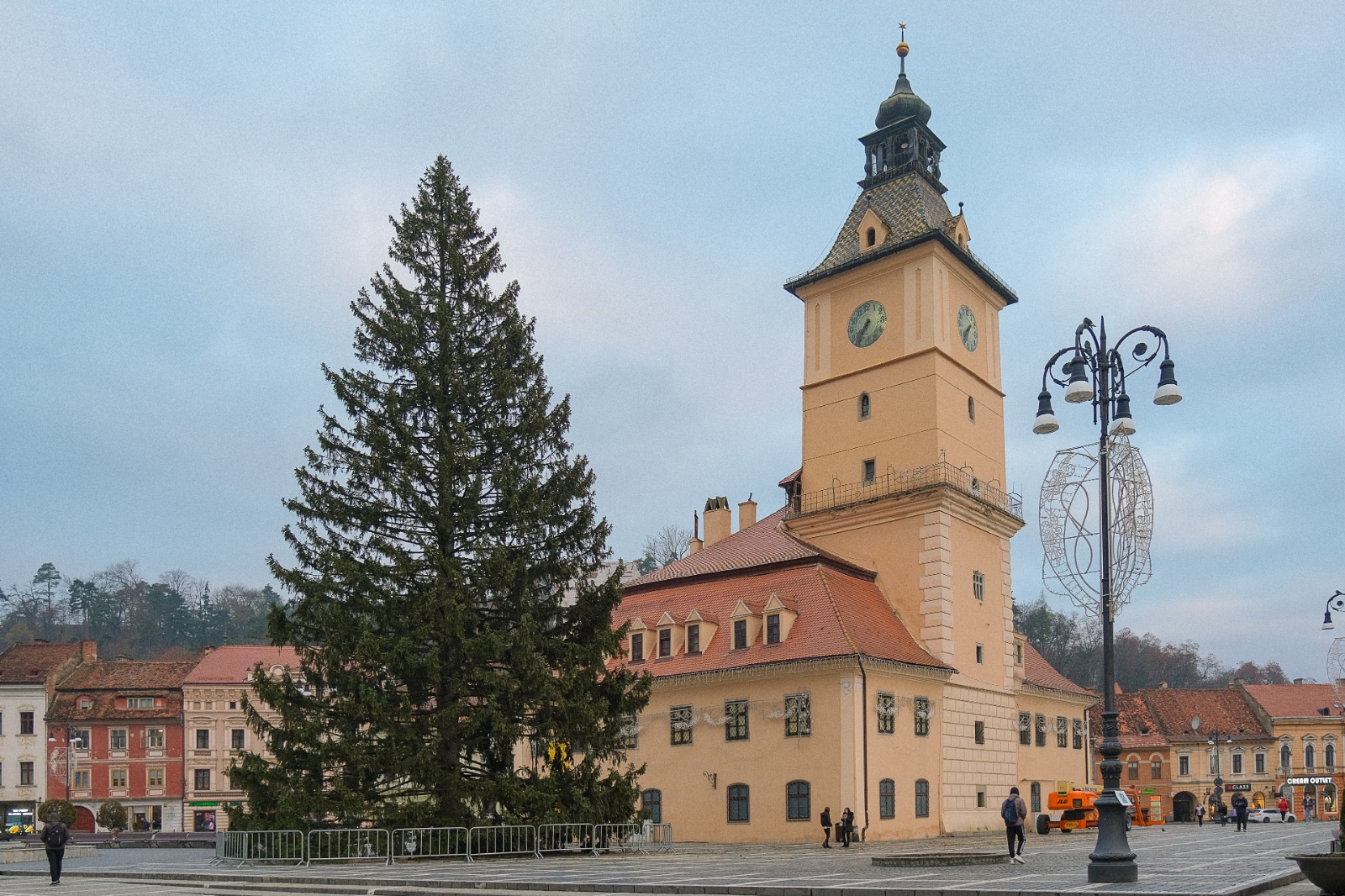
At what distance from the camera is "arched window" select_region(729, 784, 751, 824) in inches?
1486

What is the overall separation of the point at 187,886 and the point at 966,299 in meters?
34.5

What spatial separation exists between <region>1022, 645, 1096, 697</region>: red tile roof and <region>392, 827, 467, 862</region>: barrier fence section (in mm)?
26968

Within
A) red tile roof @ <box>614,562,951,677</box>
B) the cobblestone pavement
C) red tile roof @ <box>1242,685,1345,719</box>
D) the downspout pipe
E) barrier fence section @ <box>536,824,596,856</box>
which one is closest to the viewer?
the cobblestone pavement

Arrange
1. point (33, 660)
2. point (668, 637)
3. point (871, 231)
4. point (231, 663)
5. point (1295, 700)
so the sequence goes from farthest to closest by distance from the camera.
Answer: point (1295, 700)
point (231, 663)
point (33, 660)
point (871, 231)
point (668, 637)

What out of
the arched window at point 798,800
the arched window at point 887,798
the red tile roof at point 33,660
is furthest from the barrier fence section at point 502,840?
the red tile roof at point 33,660

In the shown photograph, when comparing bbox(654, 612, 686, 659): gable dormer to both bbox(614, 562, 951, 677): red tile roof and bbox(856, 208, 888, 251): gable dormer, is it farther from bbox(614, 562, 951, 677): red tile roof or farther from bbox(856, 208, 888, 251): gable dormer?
bbox(856, 208, 888, 251): gable dormer

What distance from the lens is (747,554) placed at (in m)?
43.4

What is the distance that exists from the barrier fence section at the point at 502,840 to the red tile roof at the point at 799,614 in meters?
12.5

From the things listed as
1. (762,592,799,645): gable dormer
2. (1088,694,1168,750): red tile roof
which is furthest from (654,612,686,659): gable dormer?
(1088,694,1168,750): red tile roof

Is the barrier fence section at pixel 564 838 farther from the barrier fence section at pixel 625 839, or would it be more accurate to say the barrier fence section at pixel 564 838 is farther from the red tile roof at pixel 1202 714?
the red tile roof at pixel 1202 714

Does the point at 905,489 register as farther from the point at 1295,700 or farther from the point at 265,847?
the point at 1295,700

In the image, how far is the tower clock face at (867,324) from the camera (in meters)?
44.9

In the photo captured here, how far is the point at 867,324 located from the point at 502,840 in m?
25.5

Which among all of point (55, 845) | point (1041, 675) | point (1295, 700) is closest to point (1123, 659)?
point (1295, 700)
